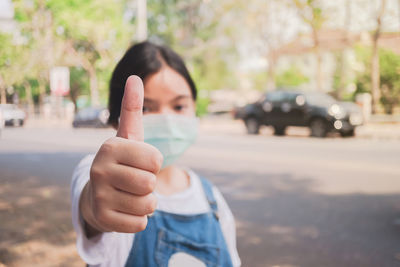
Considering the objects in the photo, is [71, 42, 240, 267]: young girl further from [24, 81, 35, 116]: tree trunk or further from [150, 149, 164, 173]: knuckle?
[24, 81, 35, 116]: tree trunk

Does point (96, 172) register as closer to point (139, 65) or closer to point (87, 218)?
point (87, 218)

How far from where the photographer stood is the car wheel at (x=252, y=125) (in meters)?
16.3

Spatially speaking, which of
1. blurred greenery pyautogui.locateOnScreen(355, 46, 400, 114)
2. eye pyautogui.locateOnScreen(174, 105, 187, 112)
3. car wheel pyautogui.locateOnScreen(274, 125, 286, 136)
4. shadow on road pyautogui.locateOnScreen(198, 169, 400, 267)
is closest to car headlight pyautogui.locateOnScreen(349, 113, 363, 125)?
car wheel pyautogui.locateOnScreen(274, 125, 286, 136)

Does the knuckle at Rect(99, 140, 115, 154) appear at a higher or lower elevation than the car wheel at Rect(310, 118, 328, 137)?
higher

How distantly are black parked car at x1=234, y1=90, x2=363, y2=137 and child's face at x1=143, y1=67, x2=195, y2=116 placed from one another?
12.8 meters

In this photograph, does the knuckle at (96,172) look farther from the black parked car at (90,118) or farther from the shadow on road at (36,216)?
the black parked car at (90,118)


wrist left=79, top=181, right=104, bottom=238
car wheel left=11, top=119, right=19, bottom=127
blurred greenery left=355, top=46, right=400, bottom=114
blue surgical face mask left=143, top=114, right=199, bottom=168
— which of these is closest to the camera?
wrist left=79, top=181, right=104, bottom=238

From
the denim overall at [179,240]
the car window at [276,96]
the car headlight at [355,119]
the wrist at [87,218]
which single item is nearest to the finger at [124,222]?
the wrist at [87,218]

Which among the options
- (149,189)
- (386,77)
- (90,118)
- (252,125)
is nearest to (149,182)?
(149,189)

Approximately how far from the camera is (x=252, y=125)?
16.4 m

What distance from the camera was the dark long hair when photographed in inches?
70.6

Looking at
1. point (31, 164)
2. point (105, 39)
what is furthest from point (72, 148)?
point (105, 39)

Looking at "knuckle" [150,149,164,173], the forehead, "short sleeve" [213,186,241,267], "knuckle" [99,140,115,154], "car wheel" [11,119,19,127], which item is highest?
the forehead

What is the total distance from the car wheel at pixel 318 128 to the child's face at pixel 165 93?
12859 mm
